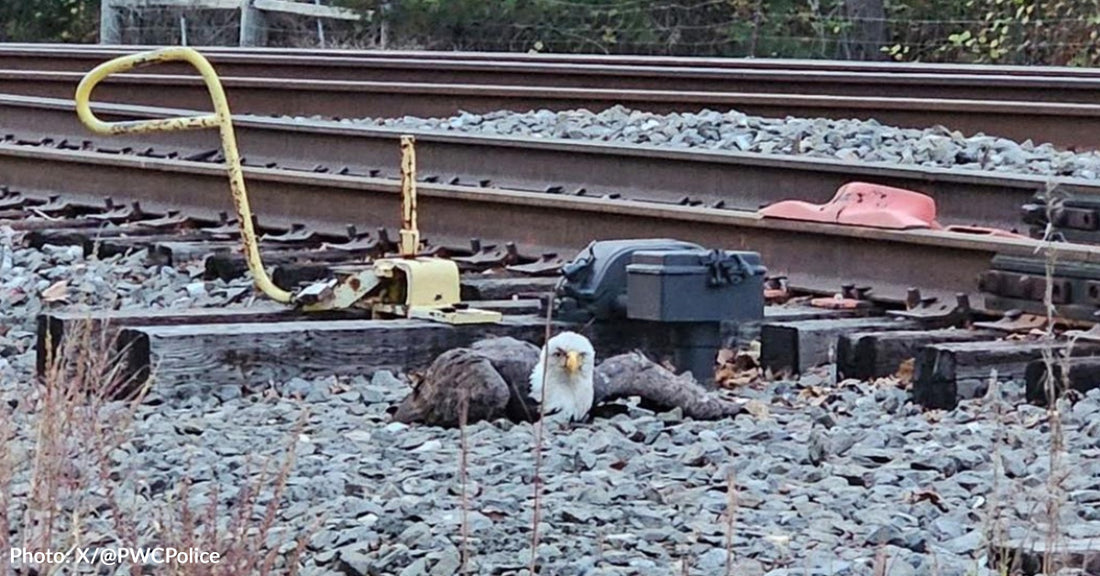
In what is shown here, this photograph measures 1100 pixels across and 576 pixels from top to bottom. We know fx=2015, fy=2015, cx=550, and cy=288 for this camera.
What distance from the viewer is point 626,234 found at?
8023mm

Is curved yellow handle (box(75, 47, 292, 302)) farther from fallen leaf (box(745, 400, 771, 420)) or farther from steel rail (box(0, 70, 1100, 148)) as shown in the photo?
steel rail (box(0, 70, 1100, 148))

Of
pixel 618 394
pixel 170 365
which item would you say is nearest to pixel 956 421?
pixel 618 394

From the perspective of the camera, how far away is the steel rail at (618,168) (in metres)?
7.88

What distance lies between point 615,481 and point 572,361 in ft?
2.46

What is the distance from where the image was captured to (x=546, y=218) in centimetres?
829

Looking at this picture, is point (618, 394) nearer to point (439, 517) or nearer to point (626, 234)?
point (439, 517)

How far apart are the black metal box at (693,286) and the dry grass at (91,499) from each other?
1597mm

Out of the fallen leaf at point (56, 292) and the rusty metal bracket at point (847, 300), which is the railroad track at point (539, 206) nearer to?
the rusty metal bracket at point (847, 300)

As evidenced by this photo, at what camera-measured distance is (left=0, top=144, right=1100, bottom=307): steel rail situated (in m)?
6.91

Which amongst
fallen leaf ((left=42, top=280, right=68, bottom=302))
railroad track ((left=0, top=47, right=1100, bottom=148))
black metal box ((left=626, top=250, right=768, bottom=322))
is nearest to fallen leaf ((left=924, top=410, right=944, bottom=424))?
black metal box ((left=626, top=250, right=768, bottom=322))

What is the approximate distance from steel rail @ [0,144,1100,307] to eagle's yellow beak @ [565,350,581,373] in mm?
1904

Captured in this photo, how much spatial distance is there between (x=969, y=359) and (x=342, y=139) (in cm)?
546

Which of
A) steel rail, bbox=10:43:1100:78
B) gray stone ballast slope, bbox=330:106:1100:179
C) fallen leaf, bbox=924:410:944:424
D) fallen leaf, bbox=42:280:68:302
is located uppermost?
steel rail, bbox=10:43:1100:78

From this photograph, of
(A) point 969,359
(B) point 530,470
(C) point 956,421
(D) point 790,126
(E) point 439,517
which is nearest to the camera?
(E) point 439,517
